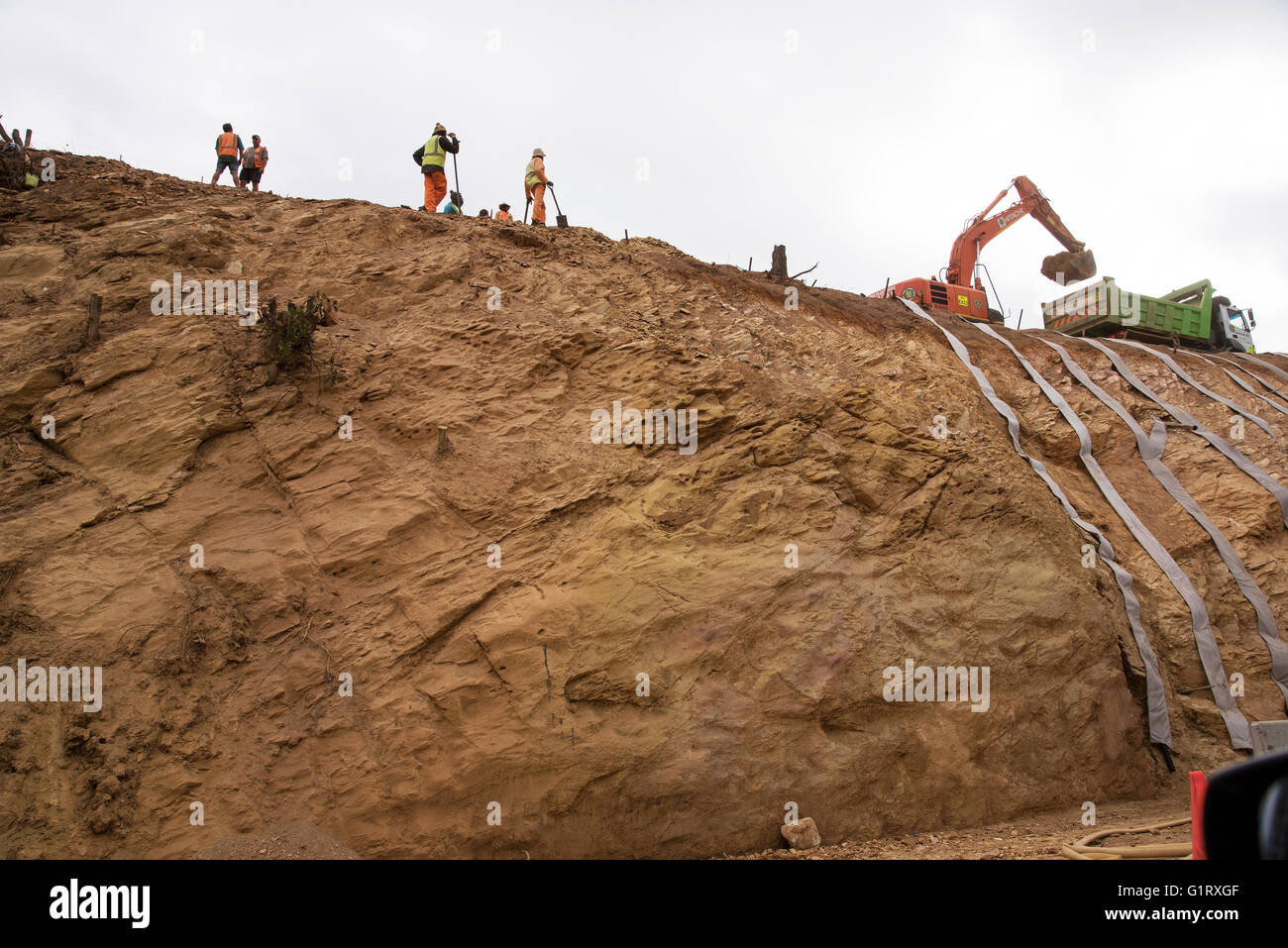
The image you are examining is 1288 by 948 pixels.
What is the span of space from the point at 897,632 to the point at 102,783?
5939mm

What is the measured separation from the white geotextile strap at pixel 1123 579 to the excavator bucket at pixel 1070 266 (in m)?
8.98

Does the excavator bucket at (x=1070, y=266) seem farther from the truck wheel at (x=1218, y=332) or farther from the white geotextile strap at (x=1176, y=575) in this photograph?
the white geotextile strap at (x=1176, y=575)

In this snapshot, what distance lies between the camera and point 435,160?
11125 millimetres

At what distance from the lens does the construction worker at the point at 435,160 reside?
36.4ft

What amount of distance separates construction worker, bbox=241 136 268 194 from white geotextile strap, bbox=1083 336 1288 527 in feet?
39.6

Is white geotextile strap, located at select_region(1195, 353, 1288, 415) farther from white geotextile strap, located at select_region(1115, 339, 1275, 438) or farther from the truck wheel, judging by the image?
the truck wheel

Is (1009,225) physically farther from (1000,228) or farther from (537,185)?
(537,185)

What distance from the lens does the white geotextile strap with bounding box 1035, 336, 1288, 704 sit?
329 inches

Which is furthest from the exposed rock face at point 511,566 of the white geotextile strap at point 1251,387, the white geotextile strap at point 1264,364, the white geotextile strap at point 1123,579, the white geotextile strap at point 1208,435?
the white geotextile strap at point 1264,364

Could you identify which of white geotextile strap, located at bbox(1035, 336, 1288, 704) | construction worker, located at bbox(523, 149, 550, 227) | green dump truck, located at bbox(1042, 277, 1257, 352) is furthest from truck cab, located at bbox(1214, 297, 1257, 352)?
construction worker, located at bbox(523, 149, 550, 227)

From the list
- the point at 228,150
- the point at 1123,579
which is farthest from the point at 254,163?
the point at 1123,579

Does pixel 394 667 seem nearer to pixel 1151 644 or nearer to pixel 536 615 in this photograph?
pixel 536 615

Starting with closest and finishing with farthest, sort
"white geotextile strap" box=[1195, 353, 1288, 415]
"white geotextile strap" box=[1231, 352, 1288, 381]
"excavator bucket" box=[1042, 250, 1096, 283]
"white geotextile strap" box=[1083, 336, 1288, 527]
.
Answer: "white geotextile strap" box=[1083, 336, 1288, 527]
"white geotextile strap" box=[1195, 353, 1288, 415]
"white geotextile strap" box=[1231, 352, 1288, 381]
"excavator bucket" box=[1042, 250, 1096, 283]

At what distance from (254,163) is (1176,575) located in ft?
42.5
